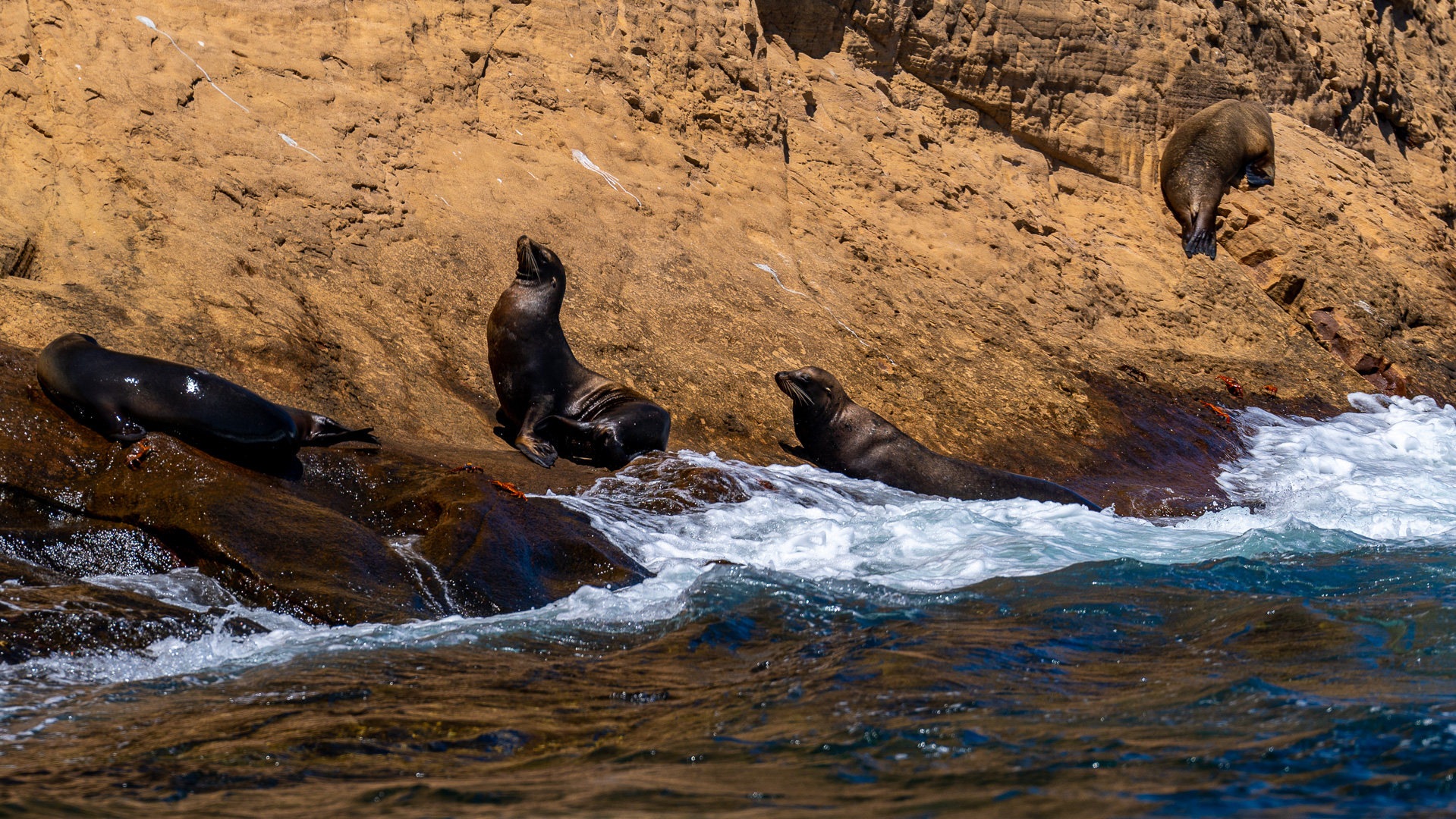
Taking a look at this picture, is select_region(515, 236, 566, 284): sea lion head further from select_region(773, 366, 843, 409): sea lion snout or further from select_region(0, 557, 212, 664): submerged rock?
select_region(0, 557, 212, 664): submerged rock

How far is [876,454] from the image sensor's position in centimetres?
857

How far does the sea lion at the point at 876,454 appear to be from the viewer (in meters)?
8.25

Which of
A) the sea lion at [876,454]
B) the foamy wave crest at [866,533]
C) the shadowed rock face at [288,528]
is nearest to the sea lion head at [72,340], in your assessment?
the shadowed rock face at [288,528]

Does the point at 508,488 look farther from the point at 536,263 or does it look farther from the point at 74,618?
the point at 536,263

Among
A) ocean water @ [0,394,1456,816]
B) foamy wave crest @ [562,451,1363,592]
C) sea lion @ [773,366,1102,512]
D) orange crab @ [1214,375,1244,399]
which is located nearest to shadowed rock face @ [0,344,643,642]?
ocean water @ [0,394,1456,816]

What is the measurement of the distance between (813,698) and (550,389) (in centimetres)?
492

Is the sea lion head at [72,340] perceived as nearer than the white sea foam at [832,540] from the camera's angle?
No

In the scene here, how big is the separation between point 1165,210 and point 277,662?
44.3 feet

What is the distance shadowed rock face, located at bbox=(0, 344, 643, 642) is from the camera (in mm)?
4551

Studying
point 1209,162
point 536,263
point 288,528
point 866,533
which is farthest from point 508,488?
point 1209,162

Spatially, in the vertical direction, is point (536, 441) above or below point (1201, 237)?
below

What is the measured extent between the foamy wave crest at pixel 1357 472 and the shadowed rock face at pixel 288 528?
4401mm

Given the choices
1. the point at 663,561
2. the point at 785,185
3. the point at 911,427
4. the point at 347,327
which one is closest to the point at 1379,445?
the point at 911,427

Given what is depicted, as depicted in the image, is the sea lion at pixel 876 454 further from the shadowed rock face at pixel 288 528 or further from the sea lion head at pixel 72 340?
the sea lion head at pixel 72 340
